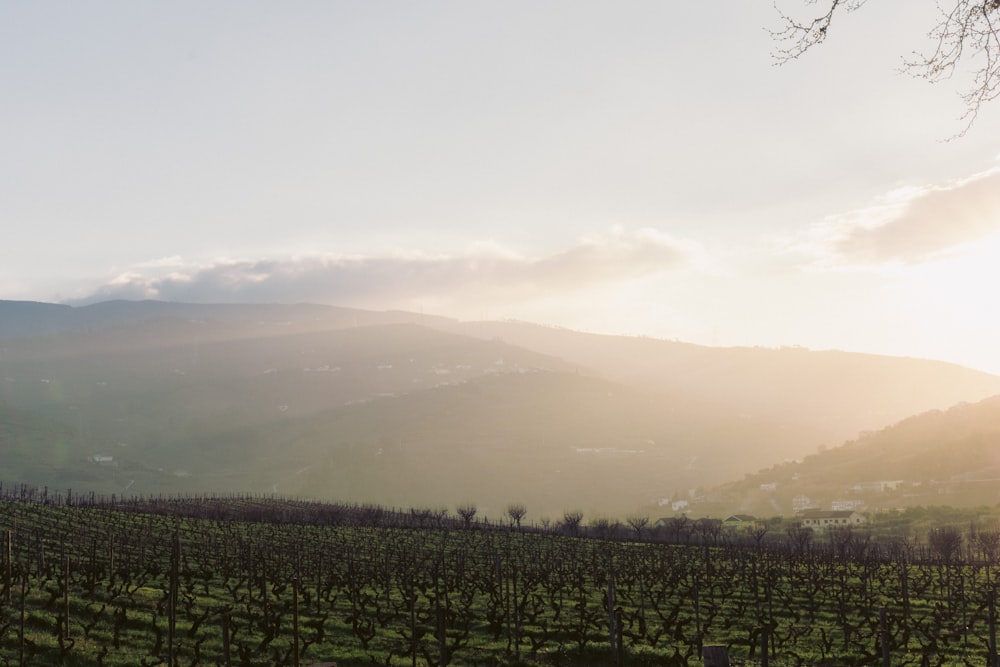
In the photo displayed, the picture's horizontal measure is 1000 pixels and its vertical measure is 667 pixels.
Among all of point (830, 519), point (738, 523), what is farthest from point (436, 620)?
point (830, 519)

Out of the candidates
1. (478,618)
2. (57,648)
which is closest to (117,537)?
(478,618)

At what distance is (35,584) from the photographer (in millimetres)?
36312

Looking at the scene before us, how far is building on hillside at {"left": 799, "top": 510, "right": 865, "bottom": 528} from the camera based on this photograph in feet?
584

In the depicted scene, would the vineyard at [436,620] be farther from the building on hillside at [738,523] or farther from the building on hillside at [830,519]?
the building on hillside at [830,519]

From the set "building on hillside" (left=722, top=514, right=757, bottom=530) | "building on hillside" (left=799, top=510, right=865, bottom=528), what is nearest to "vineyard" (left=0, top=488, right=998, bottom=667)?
"building on hillside" (left=722, top=514, right=757, bottom=530)

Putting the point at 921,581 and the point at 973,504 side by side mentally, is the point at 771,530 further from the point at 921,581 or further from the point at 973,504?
the point at 921,581

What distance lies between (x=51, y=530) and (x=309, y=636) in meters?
51.1

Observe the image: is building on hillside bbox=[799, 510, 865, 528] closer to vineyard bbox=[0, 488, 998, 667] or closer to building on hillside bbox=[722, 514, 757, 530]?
building on hillside bbox=[722, 514, 757, 530]

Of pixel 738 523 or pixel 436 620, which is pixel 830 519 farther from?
pixel 436 620

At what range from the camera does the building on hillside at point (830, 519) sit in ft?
584

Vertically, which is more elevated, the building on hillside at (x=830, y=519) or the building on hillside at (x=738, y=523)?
the building on hillside at (x=830, y=519)

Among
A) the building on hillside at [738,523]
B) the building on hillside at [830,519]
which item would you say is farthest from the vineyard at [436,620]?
the building on hillside at [830,519]

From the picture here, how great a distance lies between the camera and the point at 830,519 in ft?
600

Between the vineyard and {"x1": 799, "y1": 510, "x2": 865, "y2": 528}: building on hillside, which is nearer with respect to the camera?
the vineyard
